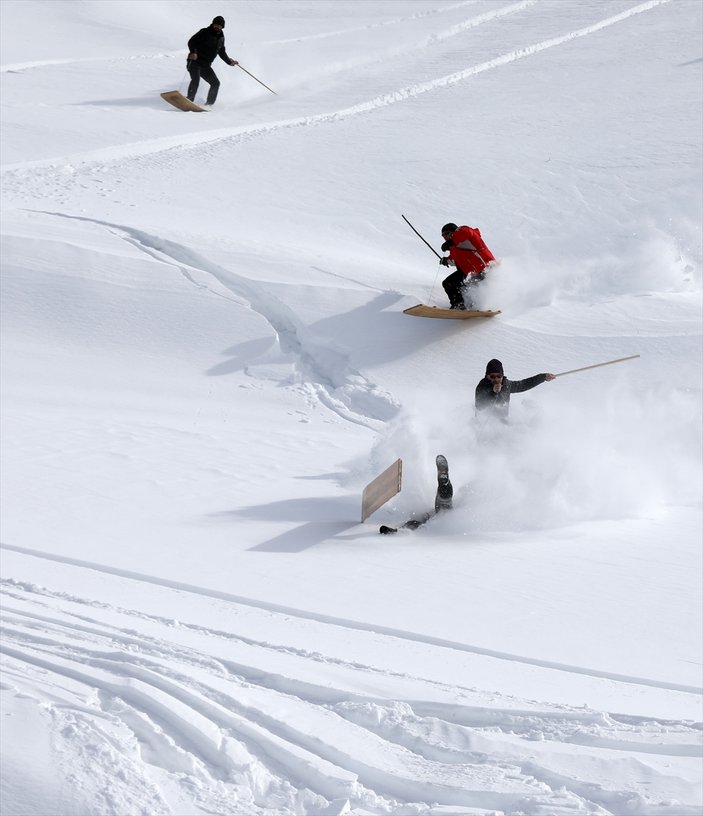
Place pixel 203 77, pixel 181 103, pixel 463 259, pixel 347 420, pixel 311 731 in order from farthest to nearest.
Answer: pixel 203 77, pixel 181 103, pixel 463 259, pixel 347 420, pixel 311 731

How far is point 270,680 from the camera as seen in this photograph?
5.36 m

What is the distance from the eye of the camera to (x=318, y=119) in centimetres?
1903

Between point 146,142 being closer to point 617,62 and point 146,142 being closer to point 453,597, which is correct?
point 617,62

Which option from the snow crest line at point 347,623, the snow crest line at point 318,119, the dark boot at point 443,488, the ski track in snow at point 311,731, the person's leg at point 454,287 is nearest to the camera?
the ski track in snow at point 311,731

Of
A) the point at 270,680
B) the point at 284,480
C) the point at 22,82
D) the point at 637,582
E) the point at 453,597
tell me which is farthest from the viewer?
the point at 22,82

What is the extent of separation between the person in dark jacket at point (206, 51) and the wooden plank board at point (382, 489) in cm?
1198

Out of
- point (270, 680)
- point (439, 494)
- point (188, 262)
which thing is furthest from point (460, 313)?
point (270, 680)

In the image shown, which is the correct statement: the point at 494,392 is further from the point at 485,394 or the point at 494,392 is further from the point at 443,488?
the point at 443,488

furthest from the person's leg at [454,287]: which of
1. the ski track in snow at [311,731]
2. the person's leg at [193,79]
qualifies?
the person's leg at [193,79]

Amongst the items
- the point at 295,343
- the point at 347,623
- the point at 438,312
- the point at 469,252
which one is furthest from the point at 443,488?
the point at 469,252

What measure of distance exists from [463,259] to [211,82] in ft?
27.3

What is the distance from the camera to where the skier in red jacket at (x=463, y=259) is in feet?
41.0

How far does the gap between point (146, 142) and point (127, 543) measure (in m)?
10.7

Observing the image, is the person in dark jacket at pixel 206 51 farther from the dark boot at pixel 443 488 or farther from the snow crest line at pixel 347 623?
the snow crest line at pixel 347 623
